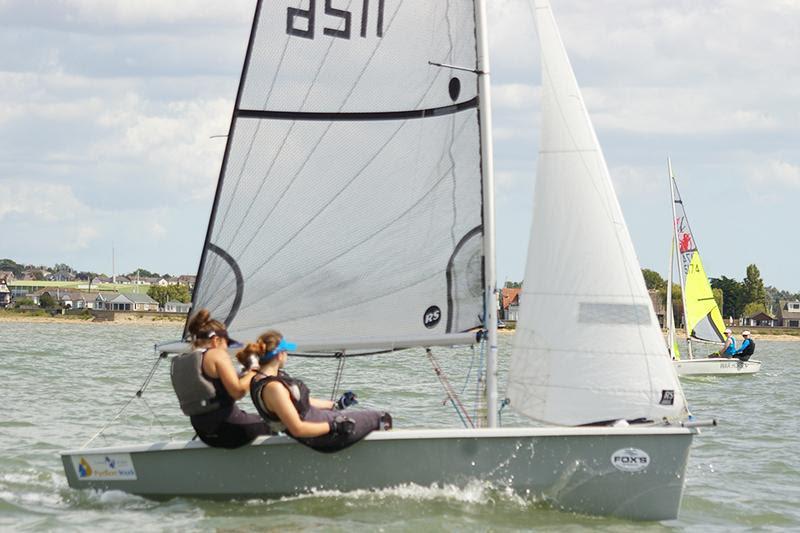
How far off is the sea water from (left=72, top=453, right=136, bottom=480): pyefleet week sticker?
143 mm

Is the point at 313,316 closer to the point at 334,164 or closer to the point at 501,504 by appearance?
the point at 334,164

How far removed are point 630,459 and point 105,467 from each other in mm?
3564

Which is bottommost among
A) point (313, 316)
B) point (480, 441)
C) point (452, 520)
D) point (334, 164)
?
point (452, 520)

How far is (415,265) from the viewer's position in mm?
9555

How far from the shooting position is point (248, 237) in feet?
31.8

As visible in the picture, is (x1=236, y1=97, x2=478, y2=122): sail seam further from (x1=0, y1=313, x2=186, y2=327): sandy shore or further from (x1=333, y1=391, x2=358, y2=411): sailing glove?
(x1=0, y1=313, x2=186, y2=327): sandy shore

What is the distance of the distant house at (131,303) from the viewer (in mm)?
119375

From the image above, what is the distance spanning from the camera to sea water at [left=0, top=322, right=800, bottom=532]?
884 cm

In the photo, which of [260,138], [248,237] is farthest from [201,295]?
[260,138]

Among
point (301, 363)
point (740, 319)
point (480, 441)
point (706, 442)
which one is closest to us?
point (480, 441)

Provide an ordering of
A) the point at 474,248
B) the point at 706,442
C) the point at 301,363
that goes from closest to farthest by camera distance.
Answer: the point at 474,248
the point at 706,442
the point at 301,363

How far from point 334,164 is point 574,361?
2248 millimetres

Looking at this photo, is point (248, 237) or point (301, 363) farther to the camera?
point (301, 363)

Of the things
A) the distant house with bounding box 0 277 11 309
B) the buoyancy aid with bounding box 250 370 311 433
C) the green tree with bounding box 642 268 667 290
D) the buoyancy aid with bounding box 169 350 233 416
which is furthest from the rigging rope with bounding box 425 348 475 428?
the distant house with bounding box 0 277 11 309
